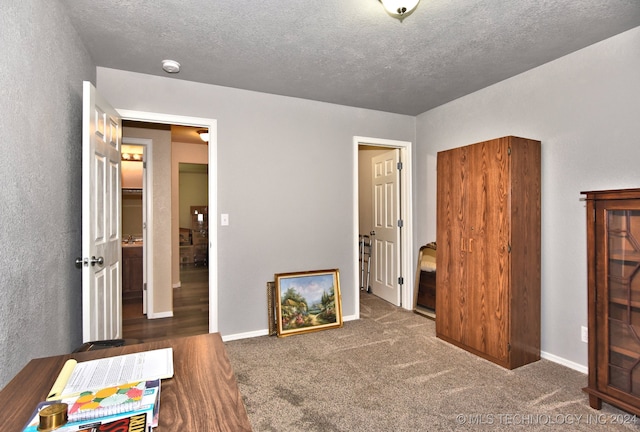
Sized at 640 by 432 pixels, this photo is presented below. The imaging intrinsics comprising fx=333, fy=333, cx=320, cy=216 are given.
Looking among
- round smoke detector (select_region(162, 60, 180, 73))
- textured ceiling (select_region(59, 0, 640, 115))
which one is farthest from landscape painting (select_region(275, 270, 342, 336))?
round smoke detector (select_region(162, 60, 180, 73))

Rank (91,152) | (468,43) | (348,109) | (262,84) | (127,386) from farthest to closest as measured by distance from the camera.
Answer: (348,109) → (262,84) → (468,43) → (91,152) → (127,386)

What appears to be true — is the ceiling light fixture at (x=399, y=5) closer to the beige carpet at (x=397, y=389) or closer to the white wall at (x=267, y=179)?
the white wall at (x=267, y=179)

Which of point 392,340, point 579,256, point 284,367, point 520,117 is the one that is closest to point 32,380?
point 284,367

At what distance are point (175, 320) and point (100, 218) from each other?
2159 mm

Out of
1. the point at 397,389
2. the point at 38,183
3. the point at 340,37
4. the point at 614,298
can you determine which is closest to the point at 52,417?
the point at 38,183

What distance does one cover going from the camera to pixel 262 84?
320 cm

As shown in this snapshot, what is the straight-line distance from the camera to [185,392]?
924mm

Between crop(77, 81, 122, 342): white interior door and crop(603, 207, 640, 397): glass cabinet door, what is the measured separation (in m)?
3.12

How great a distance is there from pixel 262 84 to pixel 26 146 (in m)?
2.09

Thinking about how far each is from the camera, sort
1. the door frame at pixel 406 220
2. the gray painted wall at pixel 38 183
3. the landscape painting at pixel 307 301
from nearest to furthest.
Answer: the gray painted wall at pixel 38 183 → the landscape painting at pixel 307 301 → the door frame at pixel 406 220

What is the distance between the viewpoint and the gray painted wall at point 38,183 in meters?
1.34

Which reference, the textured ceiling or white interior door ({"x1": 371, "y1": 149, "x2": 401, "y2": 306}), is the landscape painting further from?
the textured ceiling

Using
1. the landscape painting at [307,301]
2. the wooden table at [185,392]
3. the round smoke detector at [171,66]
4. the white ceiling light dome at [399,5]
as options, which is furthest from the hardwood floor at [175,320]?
the white ceiling light dome at [399,5]

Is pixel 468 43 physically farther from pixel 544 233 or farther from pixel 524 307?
pixel 524 307
